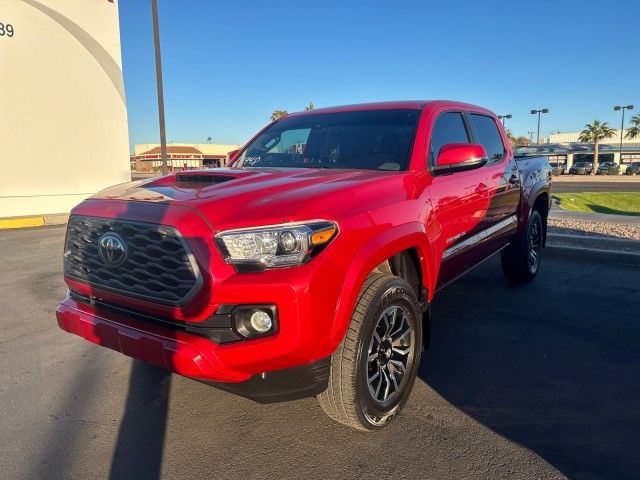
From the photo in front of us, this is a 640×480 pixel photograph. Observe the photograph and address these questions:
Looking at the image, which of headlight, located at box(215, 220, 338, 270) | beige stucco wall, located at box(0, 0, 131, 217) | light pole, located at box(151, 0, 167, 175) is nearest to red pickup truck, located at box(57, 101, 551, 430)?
headlight, located at box(215, 220, 338, 270)

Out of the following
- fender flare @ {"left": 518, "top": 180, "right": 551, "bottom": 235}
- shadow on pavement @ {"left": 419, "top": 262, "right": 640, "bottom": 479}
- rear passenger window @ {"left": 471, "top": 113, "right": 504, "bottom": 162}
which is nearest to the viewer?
shadow on pavement @ {"left": 419, "top": 262, "right": 640, "bottom": 479}

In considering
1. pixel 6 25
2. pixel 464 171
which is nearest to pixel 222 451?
pixel 464 171

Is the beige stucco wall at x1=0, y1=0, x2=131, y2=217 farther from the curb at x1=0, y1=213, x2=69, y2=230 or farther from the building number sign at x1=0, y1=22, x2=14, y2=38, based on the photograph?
the curb at x1=0, y1=213, x2=69, y2=230

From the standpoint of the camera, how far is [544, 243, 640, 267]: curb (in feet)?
22.4

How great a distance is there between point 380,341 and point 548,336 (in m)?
2.18

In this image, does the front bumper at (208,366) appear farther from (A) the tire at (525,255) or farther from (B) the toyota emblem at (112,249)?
(A) the tire at (525,255)


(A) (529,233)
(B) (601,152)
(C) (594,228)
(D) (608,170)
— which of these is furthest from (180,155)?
(A) (529,233)

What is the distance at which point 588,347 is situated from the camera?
4098 millimetres

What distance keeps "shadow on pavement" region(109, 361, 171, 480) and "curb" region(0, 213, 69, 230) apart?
9.73 m

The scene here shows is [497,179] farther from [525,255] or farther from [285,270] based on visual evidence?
[285,270]

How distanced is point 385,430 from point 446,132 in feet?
8.05

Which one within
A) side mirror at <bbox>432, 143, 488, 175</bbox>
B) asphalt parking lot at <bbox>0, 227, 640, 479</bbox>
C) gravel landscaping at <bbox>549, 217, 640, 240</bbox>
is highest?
side mirror at <bbox>432, 143, 488, 175</bbox>

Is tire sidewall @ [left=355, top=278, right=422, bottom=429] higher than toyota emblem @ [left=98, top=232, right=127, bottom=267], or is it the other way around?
toyota emblem @ [left=98, top=232, right=127, bottom=267]

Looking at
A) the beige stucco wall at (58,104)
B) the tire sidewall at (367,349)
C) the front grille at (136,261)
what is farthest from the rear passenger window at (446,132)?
the beige stucco wall at (58,104)
